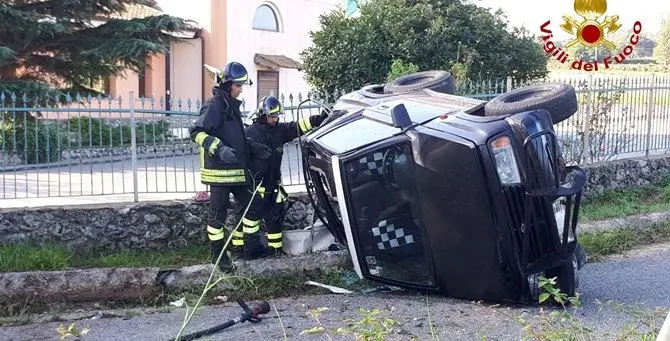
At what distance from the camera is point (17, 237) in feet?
20.7

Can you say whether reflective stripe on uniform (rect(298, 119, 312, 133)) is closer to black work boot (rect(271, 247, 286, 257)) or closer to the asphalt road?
black work boot (rect(271, 247, 286, 257))

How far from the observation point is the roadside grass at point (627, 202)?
8297mm

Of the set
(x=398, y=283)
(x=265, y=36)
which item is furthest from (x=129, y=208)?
(x=265, y=36)

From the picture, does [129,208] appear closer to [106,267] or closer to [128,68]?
[106,267]

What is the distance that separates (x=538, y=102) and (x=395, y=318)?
1.91m

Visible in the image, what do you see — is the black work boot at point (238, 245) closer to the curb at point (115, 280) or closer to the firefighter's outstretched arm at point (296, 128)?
the curb at point (115, 280)

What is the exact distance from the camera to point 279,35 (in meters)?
23.1

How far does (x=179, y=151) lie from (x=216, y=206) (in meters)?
1.29

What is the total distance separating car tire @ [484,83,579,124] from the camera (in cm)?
540

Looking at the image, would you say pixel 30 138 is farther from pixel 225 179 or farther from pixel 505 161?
pixel 505 161

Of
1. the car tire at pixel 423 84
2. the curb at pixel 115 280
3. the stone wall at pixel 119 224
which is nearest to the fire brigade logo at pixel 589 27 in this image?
the car tire at pixel 423 84

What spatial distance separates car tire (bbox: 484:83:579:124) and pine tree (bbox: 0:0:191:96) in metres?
8.86

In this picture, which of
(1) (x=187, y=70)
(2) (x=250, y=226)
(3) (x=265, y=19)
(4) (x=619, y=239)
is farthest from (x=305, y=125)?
(3) (x=265, y=19)

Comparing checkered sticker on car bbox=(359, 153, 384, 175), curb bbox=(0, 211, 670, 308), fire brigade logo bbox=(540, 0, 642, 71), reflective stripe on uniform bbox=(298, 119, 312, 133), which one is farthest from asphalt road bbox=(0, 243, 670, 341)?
fire brigade logo bbox=(540, 0, 642, 71)
